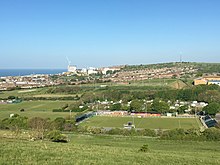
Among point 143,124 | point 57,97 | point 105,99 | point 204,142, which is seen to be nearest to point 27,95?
point 57,97

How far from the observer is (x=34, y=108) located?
6053cm

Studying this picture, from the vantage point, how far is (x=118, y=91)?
76000 millimetres

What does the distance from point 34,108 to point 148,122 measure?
2521 cm

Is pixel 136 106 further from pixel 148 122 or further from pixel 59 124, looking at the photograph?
pixel 59 124

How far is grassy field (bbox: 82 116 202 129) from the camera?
43438 millimetres

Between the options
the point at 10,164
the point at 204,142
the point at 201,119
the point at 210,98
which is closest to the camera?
the point at 10,164

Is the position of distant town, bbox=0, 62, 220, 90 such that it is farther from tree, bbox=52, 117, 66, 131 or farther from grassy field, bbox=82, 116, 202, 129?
tree, bbox=52, 117, 66, 131

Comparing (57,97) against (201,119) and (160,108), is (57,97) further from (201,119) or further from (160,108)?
(201,119)

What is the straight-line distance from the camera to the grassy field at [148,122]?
4344 cm

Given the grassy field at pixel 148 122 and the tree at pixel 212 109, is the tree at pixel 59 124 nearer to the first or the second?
the grassy field at pixel 148 122

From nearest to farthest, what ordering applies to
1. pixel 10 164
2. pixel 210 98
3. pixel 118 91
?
pixel 10 164
pixel 210 98
pixel 118 91

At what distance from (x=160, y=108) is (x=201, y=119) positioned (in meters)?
9.59

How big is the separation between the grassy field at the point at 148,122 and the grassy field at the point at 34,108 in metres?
7.43

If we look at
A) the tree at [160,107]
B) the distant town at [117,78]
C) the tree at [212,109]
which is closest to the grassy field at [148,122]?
the tree at [212,109]
